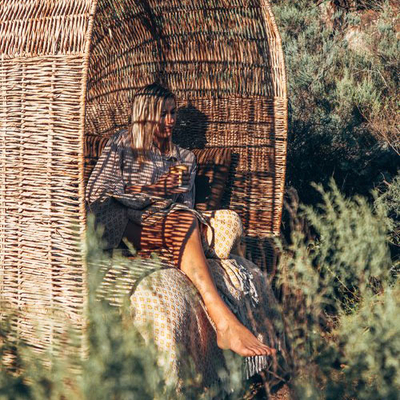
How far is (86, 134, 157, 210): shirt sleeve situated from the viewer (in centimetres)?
344

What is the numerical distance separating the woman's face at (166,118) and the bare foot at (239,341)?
148 cm

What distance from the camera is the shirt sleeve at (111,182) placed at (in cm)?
344

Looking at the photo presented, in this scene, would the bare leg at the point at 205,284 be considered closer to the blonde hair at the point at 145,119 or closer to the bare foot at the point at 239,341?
the bare foot at the point at 239,341

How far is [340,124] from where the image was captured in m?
5.71

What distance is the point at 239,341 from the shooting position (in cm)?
300

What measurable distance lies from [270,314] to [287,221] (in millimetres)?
1606

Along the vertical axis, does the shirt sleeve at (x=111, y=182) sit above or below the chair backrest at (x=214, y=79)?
below

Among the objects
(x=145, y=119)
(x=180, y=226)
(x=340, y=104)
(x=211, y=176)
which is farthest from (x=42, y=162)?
(x=340, y=104)

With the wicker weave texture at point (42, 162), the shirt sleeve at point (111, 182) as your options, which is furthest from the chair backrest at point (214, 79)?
the wicker weave texture at point (42, 162)

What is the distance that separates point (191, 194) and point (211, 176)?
31cm

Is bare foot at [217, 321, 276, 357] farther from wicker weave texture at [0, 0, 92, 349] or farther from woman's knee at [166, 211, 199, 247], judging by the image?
wicker weave texture at [0, 0, 92, 349]

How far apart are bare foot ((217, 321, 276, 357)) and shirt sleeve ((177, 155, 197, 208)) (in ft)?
3.68

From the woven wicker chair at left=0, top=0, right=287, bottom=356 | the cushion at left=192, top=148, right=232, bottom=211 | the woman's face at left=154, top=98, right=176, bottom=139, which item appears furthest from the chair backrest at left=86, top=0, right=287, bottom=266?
the woman's face at left=154, top=98, right=176, bottom=139

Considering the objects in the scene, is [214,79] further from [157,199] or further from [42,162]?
[42,162]
